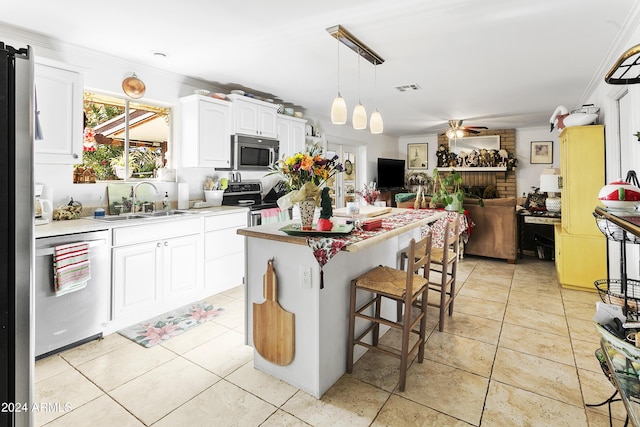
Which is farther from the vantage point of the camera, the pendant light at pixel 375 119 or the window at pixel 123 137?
the window at pixel 123 137

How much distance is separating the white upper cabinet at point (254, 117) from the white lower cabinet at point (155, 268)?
4.90 feet

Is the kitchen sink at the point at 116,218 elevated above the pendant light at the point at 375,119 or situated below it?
below

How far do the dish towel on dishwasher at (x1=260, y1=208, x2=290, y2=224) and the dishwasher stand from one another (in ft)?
5.69

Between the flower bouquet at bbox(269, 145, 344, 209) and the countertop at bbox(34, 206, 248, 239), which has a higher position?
the flower bouquet at bbox(269, 145, 344, 209)

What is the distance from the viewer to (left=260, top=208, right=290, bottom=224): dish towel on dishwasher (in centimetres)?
406

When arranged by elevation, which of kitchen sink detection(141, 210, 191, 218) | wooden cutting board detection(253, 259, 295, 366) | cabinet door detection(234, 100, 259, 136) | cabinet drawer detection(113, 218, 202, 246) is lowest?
wooden cutting board detection(253, 259, 295, 366)

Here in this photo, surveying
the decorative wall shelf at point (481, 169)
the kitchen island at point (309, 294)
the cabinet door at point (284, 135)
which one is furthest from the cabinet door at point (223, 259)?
the decorative wall shelf at point (481, 169)

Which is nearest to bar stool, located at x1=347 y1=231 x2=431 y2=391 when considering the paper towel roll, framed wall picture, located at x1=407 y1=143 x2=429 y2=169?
the paper towel roll

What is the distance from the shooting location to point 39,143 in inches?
102

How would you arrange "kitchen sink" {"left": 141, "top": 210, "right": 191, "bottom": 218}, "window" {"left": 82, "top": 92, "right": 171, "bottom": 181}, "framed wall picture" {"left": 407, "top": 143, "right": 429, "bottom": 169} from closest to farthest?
1. "window" {"left": 82, "top": 92, "right": 171, "bottom": 181}
2. "kitchen sink" {"left": 141, "top": 210, "right": 191, "bottom": 218}
3. "framed wall picture" {"left": 407, "top": 143, "right": 429, "bottom": 169}

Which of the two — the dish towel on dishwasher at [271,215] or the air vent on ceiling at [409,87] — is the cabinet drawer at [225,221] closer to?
the dish towel on dishwasher at [271,215]

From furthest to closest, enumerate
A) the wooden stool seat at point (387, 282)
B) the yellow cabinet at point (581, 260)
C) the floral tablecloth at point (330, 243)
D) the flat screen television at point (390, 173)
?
the flat screen television at point (390, 173) → the yellow cabinet at point (581, 260) → the wooden stool seat at point (387, 282) → the floral tablecloth at point (330, 243)

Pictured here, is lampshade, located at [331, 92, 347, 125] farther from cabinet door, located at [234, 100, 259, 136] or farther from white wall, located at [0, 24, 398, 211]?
white wall, located at [0, 24, 398, 211]

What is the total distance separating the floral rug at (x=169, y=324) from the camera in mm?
2645
